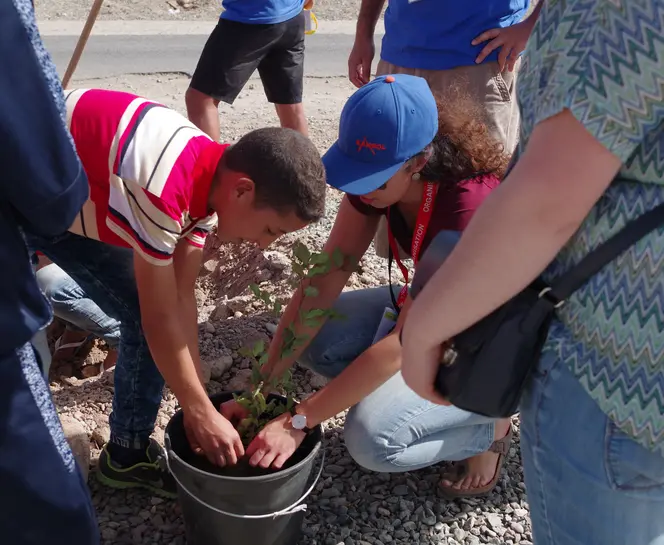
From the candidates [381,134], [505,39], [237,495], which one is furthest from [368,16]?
[237,495]

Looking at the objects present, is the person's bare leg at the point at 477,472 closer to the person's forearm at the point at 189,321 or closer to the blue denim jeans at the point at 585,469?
the person's forearm at the point at 189,321

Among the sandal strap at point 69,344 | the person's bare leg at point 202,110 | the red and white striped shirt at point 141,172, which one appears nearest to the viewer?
the red and white striped shirt at point 141,172

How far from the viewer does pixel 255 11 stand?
13.7 ft

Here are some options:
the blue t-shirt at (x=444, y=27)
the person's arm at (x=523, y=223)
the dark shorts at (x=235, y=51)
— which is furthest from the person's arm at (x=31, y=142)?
the dark shorts at (x=235, y=51)

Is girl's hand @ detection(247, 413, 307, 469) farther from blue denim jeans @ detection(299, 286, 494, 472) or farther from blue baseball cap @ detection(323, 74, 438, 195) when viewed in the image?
blue baseball cap @ detection(323, 74, 438, 195)

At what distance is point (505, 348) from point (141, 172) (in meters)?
1.10

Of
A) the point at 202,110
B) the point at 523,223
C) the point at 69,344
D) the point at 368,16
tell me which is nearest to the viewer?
the point at 523,223

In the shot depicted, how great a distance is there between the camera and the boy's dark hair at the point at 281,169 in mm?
2012

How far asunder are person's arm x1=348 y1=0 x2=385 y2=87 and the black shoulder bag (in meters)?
2.56

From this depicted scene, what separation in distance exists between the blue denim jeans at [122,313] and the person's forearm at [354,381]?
0.53 metres

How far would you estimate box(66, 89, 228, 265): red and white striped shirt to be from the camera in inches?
76.1

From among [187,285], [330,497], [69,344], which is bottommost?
[69,344]

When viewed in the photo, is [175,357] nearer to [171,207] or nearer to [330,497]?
[171,207]

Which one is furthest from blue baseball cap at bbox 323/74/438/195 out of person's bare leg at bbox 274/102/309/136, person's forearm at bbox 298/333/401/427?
person's bare leg at bbox 274/102/309/136
